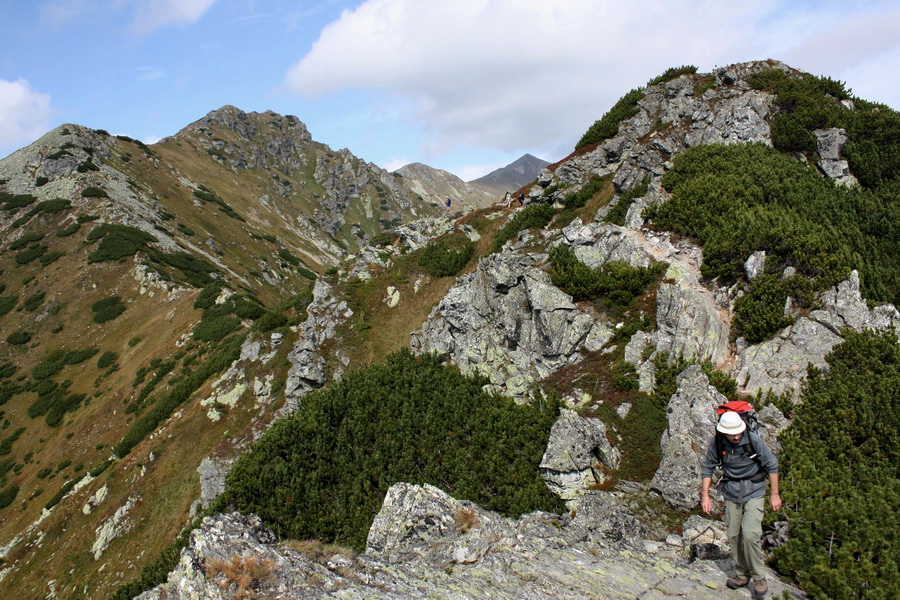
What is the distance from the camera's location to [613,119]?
39156 millimetres

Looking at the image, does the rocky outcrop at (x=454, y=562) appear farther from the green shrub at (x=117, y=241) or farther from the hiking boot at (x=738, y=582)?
the green shrub at (x=117, y=241)

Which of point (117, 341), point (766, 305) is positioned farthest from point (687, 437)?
point (117, 341)

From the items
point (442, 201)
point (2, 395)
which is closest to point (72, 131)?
point (2, 395)

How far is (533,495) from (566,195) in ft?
84.1

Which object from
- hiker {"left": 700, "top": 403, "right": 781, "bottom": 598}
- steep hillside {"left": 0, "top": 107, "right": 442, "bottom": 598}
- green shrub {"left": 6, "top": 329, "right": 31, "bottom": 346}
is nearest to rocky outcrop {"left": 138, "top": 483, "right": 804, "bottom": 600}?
hiker {"left": 700, "top": 403, "right": 781, "bottom": 598}

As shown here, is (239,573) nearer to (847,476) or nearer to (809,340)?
(847,476)

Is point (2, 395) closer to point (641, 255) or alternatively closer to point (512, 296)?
point (512, 296)

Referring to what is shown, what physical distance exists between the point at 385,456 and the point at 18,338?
59176mm

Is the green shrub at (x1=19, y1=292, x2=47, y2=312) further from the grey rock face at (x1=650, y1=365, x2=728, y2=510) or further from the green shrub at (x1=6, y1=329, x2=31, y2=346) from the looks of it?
the grey rock face at (x1=650, y1=365, x2=728, y2=510)

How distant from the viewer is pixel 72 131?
8325cm

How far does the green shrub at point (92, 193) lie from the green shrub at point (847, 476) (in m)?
89.7

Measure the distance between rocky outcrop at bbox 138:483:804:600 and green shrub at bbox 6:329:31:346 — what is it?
59404mm

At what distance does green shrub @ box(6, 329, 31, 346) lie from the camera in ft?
166

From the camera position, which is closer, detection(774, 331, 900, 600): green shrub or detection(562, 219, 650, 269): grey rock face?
detection(774, 331, 900, 600): green shrub
